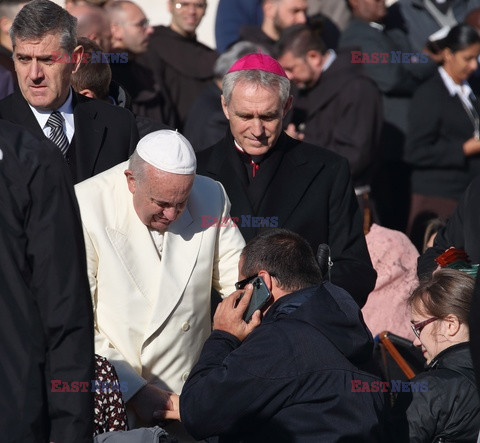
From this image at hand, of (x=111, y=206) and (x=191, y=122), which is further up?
(x=111, y=206)

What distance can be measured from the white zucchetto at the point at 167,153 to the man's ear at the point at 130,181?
10 cm

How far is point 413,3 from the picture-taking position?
1074 centimetres

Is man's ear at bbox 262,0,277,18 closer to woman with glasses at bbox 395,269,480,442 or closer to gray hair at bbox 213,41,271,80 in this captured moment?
gray hair at bbox 213,41,271,80

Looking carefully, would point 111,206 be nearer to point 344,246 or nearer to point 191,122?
point 344,246

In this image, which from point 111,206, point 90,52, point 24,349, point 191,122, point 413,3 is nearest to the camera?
point 24,349

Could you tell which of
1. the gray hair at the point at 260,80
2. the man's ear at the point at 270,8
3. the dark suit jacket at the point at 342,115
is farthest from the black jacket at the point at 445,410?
the man's ear at the point at 270,8

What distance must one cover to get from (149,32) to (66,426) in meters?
5.41

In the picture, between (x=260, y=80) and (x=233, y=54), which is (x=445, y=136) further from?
(x=260, y=80)

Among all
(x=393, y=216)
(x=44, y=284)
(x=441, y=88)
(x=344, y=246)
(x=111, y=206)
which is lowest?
(x=393, y=216)

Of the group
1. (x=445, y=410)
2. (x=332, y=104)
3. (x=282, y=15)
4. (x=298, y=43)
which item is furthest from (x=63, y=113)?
(x=282, y=15)

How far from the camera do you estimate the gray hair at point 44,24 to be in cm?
600

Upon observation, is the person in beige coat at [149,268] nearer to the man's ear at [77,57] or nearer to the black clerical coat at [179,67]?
the man's ear at [77,57]

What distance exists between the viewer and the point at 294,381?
4523mm

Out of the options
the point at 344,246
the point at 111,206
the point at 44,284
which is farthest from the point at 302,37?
the point at 44,284
